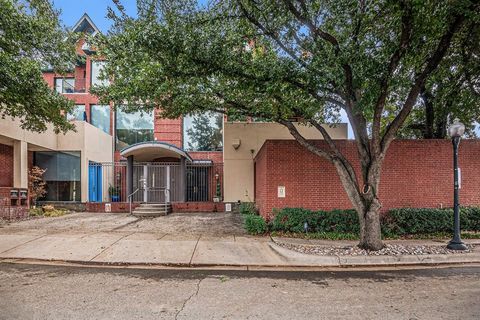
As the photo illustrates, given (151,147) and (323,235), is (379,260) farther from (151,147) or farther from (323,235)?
(151,147)

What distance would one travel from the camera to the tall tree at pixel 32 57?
9.85 m

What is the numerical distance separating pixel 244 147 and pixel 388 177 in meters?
6.75

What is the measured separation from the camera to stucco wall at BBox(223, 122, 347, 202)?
49.1ft

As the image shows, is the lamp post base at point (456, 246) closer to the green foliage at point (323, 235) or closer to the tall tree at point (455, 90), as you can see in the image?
the green foliage at point (323, 235)

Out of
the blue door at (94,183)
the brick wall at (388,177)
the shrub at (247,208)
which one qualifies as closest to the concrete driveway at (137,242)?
the shrub at (247,208)

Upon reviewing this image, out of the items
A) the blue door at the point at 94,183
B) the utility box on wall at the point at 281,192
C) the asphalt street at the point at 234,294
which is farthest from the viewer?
the blue door at the point at 94,183

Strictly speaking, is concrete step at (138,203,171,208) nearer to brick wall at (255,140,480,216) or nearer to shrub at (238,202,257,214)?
shrub at (238,202,257,214)

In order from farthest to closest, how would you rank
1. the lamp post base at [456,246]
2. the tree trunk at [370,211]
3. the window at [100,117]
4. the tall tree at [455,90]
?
the window at [100,117], the tall tree at [455,90], the lamp post base at [456,246], the tree trunk at [370,211]

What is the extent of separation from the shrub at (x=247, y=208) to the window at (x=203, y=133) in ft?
17.6

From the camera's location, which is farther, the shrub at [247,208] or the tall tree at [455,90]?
the shrub at [247,208]

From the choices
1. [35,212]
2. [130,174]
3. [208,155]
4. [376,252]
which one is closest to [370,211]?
[376,252]

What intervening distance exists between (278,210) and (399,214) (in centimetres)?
377

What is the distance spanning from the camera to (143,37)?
6.84 meters

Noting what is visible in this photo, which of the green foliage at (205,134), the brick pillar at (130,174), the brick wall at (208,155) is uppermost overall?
the green foliage at (205,134)
